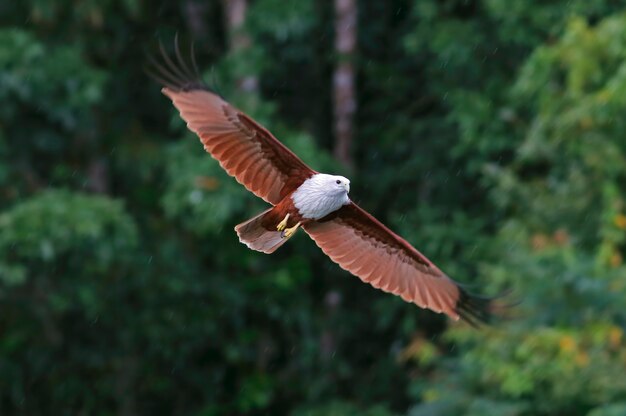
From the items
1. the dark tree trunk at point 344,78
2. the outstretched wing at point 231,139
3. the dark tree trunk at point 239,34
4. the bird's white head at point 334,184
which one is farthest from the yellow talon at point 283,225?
the dark tree trunk at point 344,78

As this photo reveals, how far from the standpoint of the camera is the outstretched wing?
24.7 ft

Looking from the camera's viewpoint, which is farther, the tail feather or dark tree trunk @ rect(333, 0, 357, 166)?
dark tree trunk @ rect(333, 0, 357, 166)

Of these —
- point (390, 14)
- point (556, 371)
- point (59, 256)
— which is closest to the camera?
point (556, 371)

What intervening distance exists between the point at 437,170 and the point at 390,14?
68.9 inches

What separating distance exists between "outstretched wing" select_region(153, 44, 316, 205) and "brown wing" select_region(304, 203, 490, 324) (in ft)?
1.82

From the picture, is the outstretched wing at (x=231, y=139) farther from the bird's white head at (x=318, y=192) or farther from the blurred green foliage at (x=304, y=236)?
the blurred green foliage at (x=304, y=236)

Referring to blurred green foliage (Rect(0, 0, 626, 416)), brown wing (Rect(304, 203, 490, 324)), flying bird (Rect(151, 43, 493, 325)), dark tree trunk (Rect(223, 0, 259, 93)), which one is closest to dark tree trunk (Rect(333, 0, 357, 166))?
blurred green foliage (Rect(0, 0, 626, 416))

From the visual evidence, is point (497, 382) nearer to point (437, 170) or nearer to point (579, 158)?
point (579, 158)

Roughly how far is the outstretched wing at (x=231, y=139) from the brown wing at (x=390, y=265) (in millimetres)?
554

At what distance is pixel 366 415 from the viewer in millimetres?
13617

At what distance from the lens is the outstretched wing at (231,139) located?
24.7 ft

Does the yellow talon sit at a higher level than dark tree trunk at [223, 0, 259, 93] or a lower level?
lower

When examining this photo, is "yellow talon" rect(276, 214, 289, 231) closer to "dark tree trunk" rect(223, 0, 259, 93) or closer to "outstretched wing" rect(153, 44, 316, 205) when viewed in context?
"outstretched wing" rect(153, 44, 316, 205)

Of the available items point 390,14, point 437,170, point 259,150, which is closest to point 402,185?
point 437,170
